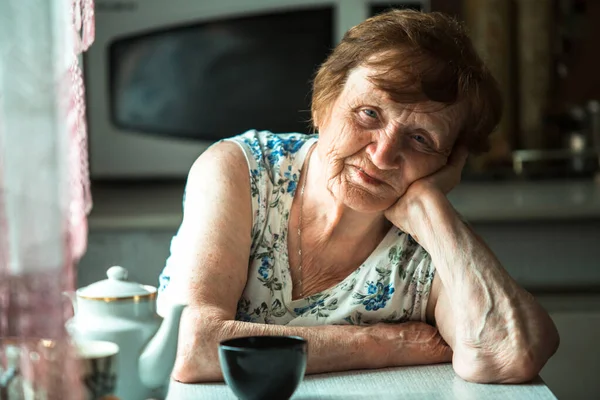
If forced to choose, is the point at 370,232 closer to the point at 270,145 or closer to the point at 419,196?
the point at 419,196

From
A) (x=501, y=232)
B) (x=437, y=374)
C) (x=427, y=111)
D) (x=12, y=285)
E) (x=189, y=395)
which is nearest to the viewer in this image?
(x=12, y=285)

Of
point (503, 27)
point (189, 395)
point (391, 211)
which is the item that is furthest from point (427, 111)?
point (503, 27)

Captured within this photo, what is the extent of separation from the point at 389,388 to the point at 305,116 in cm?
141

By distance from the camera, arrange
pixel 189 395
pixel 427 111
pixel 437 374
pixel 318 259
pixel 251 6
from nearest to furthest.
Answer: pixel 189 395
pixel 437 374
pixel 427 111
pixel 318 259
pixel 251 6

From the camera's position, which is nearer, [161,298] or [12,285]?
[12,285]

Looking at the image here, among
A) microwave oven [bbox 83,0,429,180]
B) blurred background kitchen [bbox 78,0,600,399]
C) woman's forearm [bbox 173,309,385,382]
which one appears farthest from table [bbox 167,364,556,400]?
microwave oven [bbox 83,0,429,180]

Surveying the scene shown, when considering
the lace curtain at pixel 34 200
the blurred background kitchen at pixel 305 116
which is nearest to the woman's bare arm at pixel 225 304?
the lace curtain at pixel 34 200

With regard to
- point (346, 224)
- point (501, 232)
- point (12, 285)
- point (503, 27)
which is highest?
point (503, 27)

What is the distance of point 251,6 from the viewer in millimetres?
2564

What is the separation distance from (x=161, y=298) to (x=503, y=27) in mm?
1687

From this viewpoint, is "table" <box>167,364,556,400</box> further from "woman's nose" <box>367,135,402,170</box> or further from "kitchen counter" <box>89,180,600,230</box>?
"kitchen counter" <box>89,180,600,230</box>

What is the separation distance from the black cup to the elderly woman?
0.19 metres

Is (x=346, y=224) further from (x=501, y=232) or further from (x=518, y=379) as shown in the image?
(x=501, y=232)

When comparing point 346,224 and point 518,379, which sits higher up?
point 346,224
